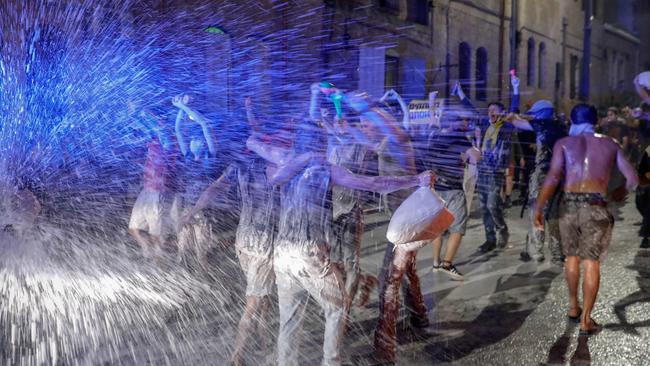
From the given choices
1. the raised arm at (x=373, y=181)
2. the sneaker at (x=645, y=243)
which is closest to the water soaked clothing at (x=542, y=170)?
the sneaker at (x=645, y=243)

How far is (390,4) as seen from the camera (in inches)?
693

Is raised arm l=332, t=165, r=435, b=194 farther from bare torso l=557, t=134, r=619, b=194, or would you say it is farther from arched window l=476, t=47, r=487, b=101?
arched window l=476, t=47, r=487, b=101

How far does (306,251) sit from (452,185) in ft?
11.6

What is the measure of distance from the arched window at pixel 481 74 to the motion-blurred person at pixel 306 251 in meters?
17.0

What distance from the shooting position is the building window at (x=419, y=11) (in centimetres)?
1845

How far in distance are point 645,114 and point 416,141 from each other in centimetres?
517

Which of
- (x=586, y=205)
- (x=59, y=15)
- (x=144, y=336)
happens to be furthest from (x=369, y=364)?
(x=59, y=15)

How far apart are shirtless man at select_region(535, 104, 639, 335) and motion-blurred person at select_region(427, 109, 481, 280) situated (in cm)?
160

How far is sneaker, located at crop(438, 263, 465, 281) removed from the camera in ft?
21.1

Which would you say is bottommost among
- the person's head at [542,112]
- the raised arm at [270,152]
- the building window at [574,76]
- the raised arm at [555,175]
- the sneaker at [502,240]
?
the sneaker at [502,240]

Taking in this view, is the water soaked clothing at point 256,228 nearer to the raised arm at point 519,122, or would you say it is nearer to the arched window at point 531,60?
the raised arm at point 519,122

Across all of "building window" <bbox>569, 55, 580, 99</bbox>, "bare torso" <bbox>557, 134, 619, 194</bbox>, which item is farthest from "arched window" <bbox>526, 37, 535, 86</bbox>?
"bare torso" <bbox>557, 134, 619, 194</bbox>

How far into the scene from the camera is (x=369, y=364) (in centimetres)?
413

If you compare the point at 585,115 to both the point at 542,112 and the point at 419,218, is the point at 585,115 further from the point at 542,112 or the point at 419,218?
the point at 542,112
